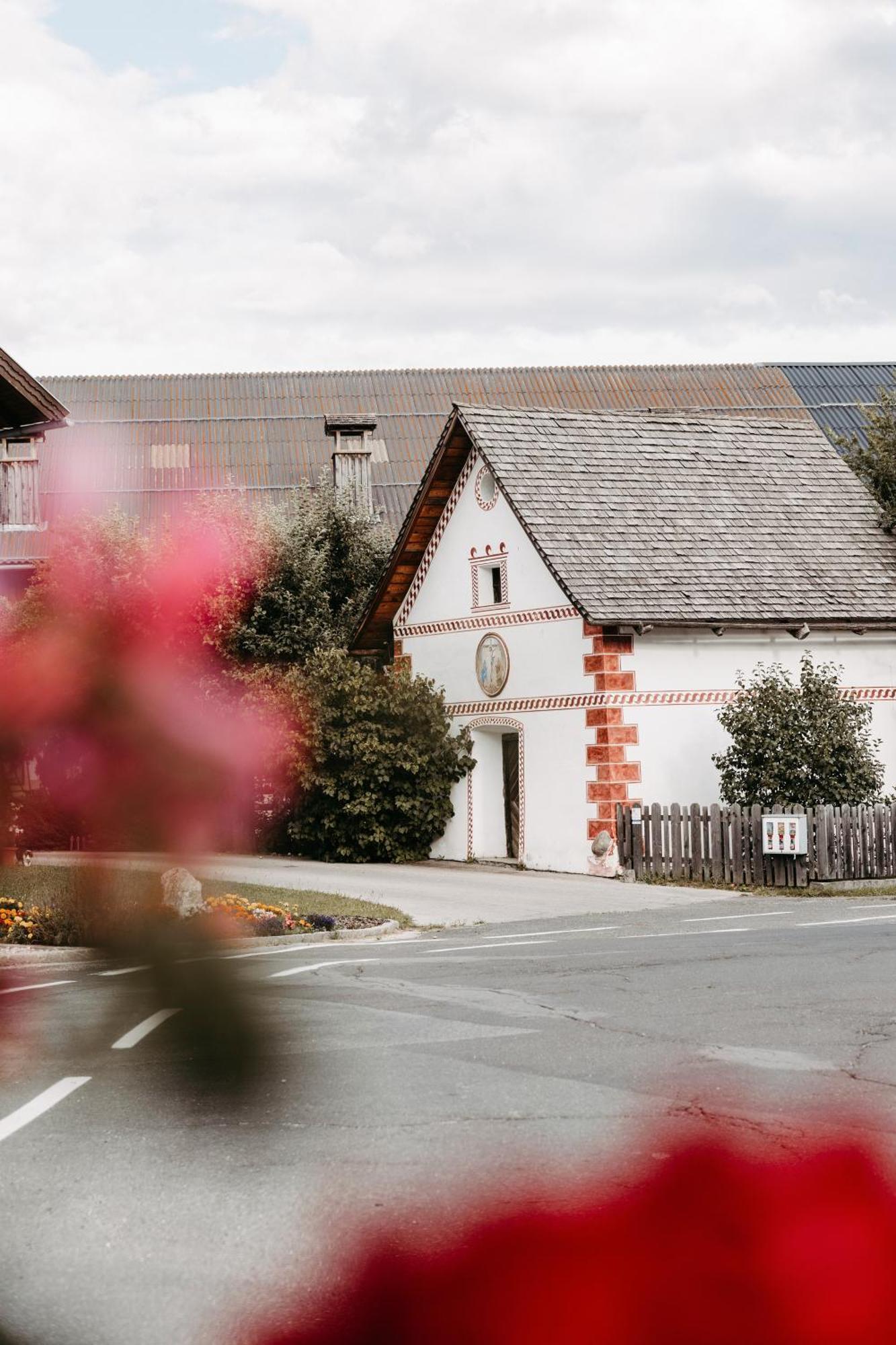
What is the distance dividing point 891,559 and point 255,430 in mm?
21113

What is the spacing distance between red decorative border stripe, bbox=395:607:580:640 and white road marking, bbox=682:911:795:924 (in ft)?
22.2

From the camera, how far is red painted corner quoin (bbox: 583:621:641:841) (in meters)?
25.0

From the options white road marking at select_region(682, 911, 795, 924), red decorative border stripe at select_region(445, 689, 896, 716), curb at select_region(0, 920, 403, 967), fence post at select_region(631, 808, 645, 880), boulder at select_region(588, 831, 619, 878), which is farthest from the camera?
red decorative border stripe at select_region(445, 689, 896, 716)

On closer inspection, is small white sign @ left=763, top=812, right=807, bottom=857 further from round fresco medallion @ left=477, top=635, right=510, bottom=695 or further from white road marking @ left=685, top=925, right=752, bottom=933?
round fresco medallion @ left=477, top=635, right=510, bottom=695

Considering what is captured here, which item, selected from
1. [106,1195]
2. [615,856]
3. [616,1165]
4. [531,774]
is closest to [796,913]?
[615,856]

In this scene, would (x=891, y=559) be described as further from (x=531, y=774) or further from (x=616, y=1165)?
(x=616, y=1165)

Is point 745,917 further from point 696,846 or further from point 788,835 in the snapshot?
point 696,846

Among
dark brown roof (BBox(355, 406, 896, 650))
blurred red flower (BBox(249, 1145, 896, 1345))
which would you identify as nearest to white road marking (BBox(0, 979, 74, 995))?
blurred red flower (BBox(249, 1145, 896, 1345))

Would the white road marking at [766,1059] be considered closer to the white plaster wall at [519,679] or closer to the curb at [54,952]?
the curb at [54,952]

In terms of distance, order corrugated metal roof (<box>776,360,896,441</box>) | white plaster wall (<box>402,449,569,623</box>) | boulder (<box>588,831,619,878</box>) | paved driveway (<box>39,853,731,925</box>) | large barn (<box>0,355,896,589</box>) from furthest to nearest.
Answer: corrugated metal roof (<box>776,360,896,441</box>) < large barn (<box>0,355,896,589</box>) < white plaster wall (<box>402,449,569,623</box>) < boulder (<box>588,831,619,878</box>) < paved driveway (<box>39,853,731,925</box>)

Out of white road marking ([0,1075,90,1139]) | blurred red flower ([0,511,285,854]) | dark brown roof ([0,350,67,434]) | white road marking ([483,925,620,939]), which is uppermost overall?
dark brown roof ([0,350,67,434])

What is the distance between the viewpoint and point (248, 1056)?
1.07 metres

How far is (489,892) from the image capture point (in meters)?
22.8

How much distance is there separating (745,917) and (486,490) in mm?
10877
